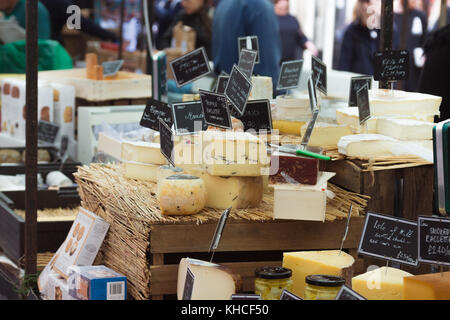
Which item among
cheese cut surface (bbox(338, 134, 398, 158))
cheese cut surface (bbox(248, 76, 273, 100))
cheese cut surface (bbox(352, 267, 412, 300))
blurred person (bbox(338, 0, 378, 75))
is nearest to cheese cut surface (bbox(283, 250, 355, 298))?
cheese cut surface (bbox(352, 267, 412, 300))

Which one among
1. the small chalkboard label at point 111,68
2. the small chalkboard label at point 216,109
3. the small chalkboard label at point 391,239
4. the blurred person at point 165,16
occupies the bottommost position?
the small chalkboard label at point 391,239

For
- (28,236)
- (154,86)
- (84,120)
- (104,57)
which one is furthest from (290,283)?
(104,57)

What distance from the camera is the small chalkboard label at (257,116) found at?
2.54m

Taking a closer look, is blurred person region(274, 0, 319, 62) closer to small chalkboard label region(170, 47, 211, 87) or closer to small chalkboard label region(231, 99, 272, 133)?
small chalkboard label region(170, 47, 211, 87)

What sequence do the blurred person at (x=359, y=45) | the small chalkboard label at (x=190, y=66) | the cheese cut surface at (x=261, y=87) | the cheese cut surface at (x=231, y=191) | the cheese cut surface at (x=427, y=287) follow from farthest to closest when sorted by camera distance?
1. the blurred person at (x=359, y=45)
2. the cheese cut surface at (x=261, y=87)
3. the small chalkboard label at (x=190, y=66)
4. the cheese cut surface at (x=231, y=191)
5. the cheese cut surface at (x=427, y=287)

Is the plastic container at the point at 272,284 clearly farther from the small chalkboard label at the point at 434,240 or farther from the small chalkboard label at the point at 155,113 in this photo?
the small chalkboard label at the point at 155,113

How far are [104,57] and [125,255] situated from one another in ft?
16.0

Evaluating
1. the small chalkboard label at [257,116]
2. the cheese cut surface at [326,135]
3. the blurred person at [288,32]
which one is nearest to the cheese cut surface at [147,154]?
the small chalkboard label at [257,116]

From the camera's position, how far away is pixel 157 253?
6.76 ft

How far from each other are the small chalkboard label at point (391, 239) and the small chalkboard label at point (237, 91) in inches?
31.3

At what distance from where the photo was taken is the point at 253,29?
504 centimetres

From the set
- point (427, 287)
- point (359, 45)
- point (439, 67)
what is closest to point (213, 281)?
point (427, 287)

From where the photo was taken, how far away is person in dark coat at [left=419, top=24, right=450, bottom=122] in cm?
365

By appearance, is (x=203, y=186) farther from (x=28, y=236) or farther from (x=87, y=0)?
(x=87, y=0)
